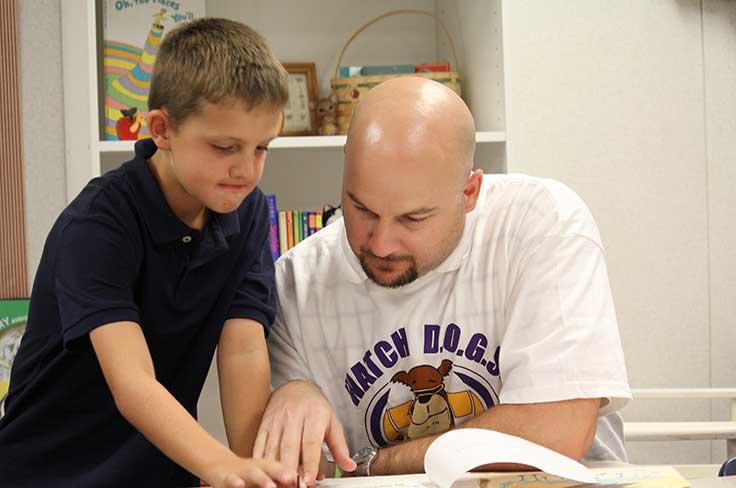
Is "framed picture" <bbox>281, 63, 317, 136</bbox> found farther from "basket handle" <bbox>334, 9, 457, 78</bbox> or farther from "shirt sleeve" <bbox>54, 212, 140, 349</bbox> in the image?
"shirt sleeve" <bbox>54, 212, 140, 349</bbox>

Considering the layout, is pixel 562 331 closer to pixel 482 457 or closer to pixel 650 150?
pixel 482 457

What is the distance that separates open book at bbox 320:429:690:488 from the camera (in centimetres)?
91

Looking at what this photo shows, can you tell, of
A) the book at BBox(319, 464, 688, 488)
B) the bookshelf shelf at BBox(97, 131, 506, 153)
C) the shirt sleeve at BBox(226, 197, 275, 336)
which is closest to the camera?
the book at BBox(319, 464, 688, 488)

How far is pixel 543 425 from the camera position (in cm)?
120

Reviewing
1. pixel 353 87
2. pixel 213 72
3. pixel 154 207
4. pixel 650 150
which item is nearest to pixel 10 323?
pixel 353 87

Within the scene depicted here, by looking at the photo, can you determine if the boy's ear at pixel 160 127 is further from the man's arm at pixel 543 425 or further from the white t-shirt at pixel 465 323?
the man's arm at pixel 543 425

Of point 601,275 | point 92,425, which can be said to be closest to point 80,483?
point 92,425

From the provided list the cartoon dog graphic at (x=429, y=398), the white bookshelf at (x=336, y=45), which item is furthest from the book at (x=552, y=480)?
the white bookshelf at (x=336, y=45)

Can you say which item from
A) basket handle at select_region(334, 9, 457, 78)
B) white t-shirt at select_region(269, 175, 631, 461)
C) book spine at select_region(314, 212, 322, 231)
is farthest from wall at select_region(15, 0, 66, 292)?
white t-shirt at select_region(269, 175, 631, 461)

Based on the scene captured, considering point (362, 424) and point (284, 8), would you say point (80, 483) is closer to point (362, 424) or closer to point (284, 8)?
point (362, 424)

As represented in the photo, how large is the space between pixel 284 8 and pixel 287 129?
0.44m

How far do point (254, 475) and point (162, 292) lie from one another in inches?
14.0

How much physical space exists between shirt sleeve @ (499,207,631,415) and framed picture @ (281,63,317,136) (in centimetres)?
123

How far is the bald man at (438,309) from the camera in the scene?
1225 mm
